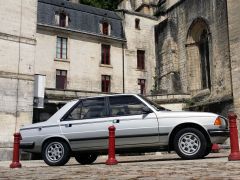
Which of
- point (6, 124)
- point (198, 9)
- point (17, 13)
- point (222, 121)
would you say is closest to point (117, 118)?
point (222, 121)

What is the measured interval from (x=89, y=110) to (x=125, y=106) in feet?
2.97

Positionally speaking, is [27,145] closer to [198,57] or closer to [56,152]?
[56,152]

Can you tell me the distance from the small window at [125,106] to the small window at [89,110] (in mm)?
227

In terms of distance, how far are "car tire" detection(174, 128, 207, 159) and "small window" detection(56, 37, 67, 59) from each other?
2134 centimetres

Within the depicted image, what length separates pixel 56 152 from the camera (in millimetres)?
8562

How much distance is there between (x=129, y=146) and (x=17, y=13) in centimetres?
1373

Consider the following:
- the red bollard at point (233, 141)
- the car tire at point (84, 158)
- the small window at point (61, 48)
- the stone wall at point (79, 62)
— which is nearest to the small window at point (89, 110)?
the car tire at point (84, 158)

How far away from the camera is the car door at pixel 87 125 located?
8320mm

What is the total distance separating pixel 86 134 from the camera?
8.37 metres

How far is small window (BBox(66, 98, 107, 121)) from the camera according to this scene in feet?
28.1

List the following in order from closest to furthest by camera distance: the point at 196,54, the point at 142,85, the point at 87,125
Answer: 1. the point at 87,125
2. the point at 196,54
3. the point at 142,85

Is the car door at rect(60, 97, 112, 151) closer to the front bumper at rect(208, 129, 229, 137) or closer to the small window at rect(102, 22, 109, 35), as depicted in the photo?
the front bumper at rect(208, 129, 229, 137)

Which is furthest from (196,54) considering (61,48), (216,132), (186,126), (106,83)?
(216,132)

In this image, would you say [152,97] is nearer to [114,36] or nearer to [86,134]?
[114,36]
